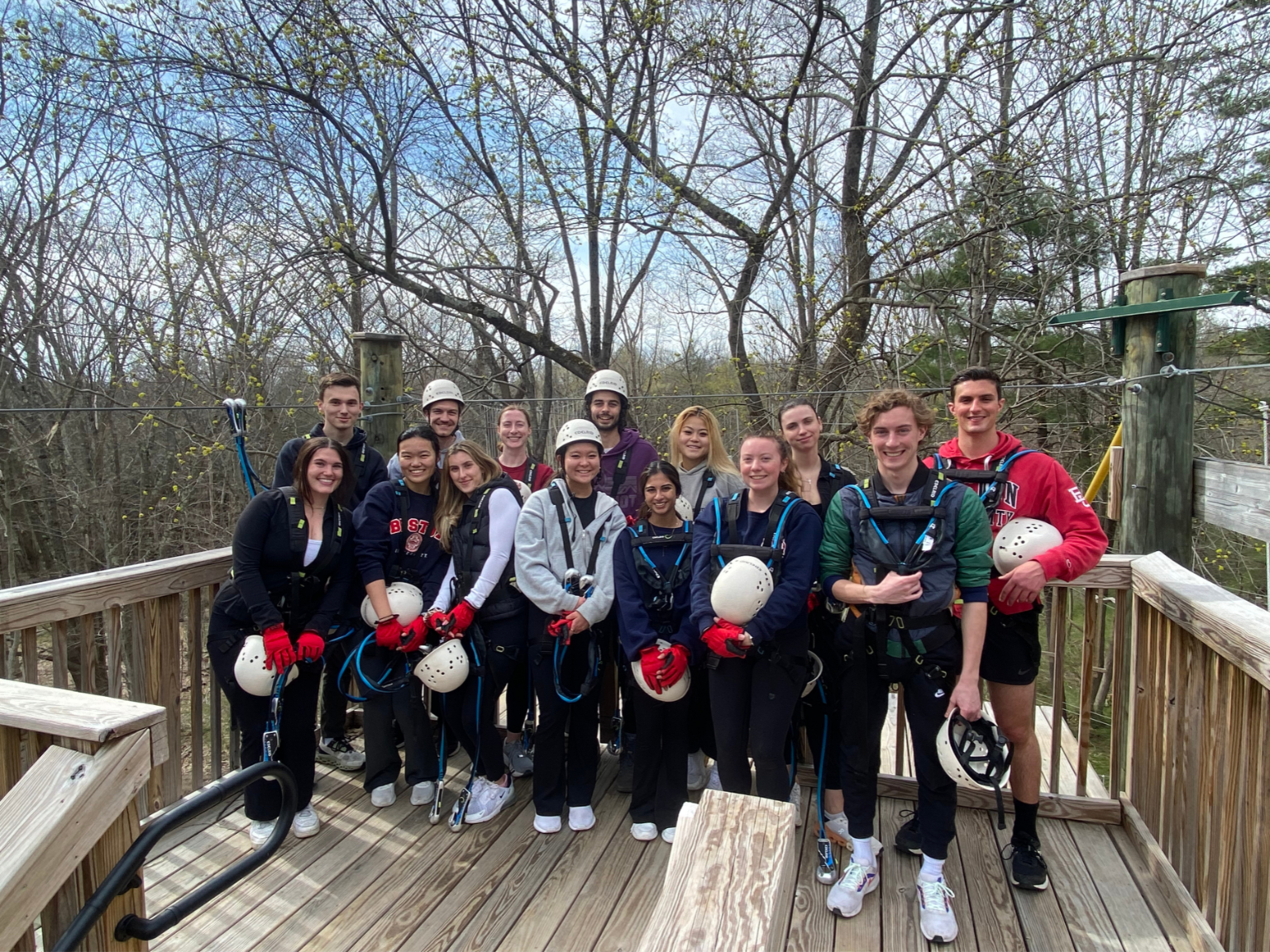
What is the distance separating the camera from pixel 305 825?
299 cm

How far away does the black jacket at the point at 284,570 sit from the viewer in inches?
112

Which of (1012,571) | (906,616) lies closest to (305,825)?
(906,616)

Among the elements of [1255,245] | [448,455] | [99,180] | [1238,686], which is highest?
[99,180]

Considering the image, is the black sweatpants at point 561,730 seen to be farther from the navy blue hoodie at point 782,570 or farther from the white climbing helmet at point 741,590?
the white climbing helmet at point 741,590

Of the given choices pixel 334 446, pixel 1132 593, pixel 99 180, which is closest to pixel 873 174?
pixel 1132 593

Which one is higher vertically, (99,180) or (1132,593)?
(99,180)

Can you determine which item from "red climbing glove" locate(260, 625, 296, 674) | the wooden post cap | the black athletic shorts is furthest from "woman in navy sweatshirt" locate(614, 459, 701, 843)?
the wooden post cap

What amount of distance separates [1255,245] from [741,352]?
533 centimetres

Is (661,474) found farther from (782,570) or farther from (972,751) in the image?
(972,751)

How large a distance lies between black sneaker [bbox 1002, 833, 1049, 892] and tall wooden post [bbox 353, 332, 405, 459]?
3.56 m

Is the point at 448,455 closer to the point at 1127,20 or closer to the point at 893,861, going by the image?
the point at 893,861

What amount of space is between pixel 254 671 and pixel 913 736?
95.3 inches

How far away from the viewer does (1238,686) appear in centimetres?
202

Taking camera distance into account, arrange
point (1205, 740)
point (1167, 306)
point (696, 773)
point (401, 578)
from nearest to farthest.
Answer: point (1205, 740), point (1167, 306), point (401, 578), point (696, 773)
